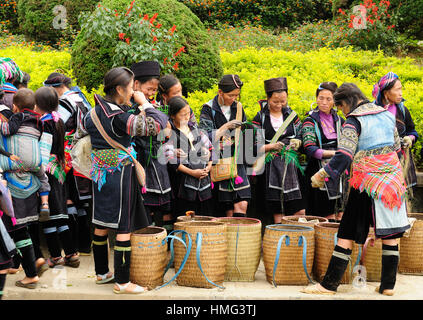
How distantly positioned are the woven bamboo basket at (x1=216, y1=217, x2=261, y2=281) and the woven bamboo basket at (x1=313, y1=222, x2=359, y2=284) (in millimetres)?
612

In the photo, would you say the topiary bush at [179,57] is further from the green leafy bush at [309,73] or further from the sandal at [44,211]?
the sandal at [44,211]

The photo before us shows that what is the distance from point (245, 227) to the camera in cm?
552

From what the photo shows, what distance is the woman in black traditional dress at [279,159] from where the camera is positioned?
6.24 metres

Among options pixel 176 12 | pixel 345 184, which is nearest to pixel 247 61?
pixel 176 12

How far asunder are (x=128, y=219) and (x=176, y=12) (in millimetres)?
4285

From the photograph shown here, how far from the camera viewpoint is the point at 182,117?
5.89 meters

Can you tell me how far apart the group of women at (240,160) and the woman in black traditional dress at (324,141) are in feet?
0.04

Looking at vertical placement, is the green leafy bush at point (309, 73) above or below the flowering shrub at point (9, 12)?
below

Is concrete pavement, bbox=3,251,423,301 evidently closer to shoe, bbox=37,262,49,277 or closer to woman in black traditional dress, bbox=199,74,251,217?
shoe, bbox=37,262,49,277

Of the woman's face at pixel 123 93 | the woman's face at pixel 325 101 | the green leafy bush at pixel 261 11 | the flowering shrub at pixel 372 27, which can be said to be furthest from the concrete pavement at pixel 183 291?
the green leafy bush at pixel 261 11

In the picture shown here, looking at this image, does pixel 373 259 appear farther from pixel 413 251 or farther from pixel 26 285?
pixel 26 285

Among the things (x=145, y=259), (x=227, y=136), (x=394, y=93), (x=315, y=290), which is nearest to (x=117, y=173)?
(x=145, y=259)

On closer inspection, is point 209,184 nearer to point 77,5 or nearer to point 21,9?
point 77,5

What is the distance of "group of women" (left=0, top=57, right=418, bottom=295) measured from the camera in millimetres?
4938
